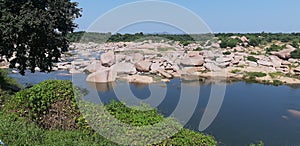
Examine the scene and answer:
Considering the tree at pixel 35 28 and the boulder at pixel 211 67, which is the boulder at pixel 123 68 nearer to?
the boulder at pixel 211 67

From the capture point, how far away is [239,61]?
23.1 metres

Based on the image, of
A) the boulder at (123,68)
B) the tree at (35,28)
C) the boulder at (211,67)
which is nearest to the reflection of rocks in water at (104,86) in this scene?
the boulder at (123,68)

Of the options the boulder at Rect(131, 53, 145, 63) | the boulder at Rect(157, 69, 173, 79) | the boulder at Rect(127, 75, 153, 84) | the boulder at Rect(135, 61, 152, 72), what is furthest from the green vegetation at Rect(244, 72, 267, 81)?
the boulder at Rect(131, 53, 145, 63)

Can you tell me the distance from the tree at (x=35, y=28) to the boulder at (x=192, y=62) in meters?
13.0

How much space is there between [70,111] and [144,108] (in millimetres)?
1196

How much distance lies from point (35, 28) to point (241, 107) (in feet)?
28.5

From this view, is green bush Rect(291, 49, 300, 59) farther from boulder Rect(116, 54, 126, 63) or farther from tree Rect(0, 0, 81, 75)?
tree Rect(0, 0, 81, 75)

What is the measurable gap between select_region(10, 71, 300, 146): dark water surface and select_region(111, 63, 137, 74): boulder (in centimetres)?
217

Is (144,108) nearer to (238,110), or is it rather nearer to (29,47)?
(29,47)

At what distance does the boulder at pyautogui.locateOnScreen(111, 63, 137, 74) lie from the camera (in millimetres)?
18672

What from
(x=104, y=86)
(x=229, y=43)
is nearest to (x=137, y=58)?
(x=104, y=86)

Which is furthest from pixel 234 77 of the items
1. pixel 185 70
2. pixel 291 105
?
pixel 291 105

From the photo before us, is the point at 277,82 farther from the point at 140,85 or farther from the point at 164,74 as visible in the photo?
the point at 140,85

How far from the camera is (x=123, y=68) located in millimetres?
18984
